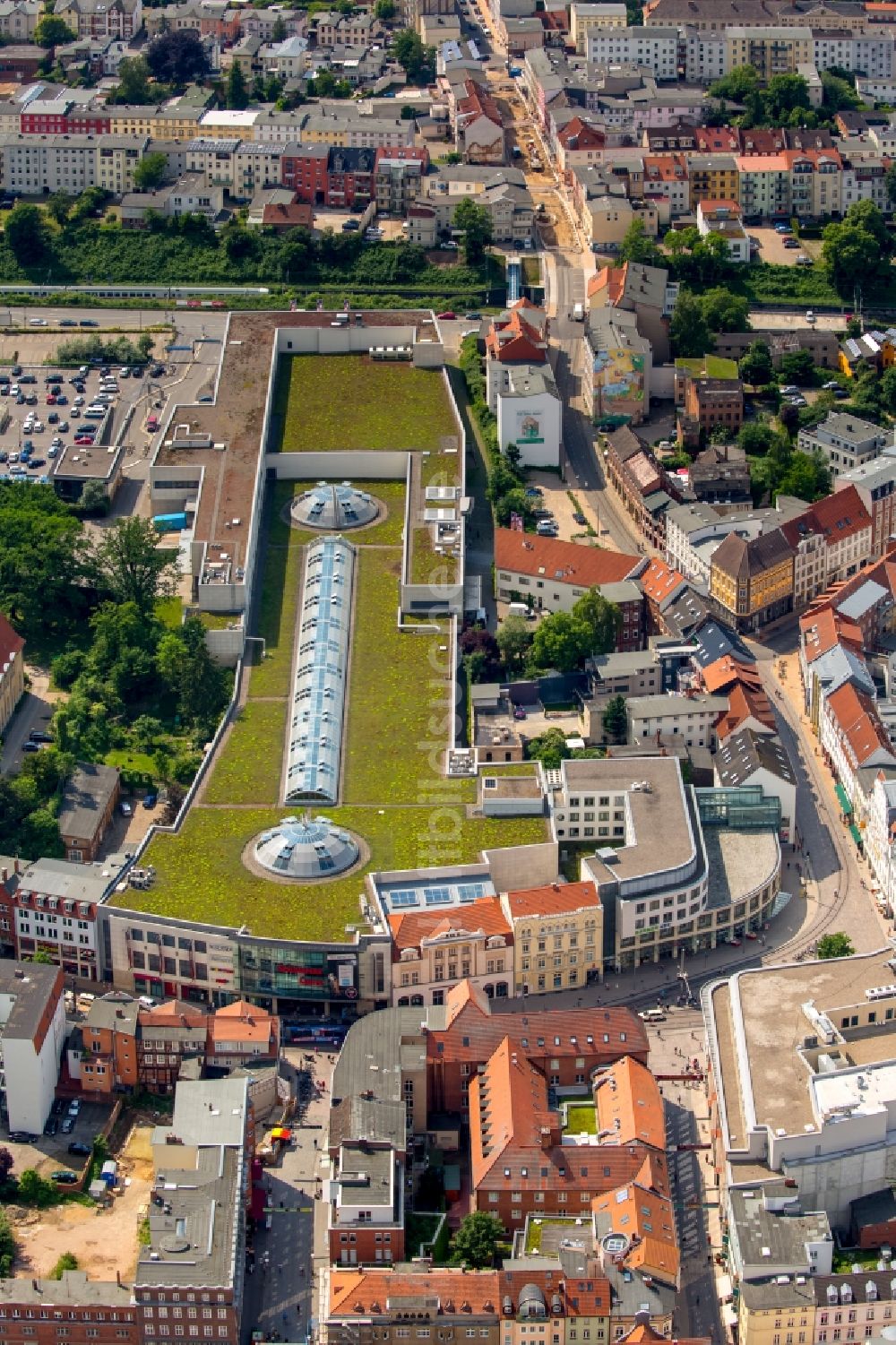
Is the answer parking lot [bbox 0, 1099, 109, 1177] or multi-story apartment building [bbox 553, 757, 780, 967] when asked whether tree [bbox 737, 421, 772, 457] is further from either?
parking lot [bbox 0, 1099, 109, 1177]

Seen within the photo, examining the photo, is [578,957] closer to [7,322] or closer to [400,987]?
[400,987]

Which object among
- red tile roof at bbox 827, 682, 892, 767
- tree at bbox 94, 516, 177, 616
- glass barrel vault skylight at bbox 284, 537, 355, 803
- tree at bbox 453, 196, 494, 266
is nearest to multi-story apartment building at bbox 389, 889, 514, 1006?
glass barrel vault skylight at bbox 284, 537, 355, 803

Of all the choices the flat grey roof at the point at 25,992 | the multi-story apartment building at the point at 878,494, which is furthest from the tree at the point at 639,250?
the flat grey roof at the point at 25,992

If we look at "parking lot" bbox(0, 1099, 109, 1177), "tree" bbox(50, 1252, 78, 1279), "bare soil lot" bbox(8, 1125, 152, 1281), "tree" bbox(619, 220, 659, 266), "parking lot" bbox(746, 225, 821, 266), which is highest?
"tree" bbox(619, 220, 659, 266)

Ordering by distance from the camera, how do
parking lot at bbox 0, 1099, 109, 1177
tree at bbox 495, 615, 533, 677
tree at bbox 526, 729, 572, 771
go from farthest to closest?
tree at bbox 495, 615, 533, 677 → tree at bbox 526, 729, 572, 771 → parking lot at bbox 0, 1099, 109, 1177

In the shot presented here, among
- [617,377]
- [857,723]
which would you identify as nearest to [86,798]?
[857,723]

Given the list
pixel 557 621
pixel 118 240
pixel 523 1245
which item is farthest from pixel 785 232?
pixel 523 1245

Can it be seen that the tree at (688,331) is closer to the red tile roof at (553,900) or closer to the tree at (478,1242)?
the red tile roof at (553,900)
